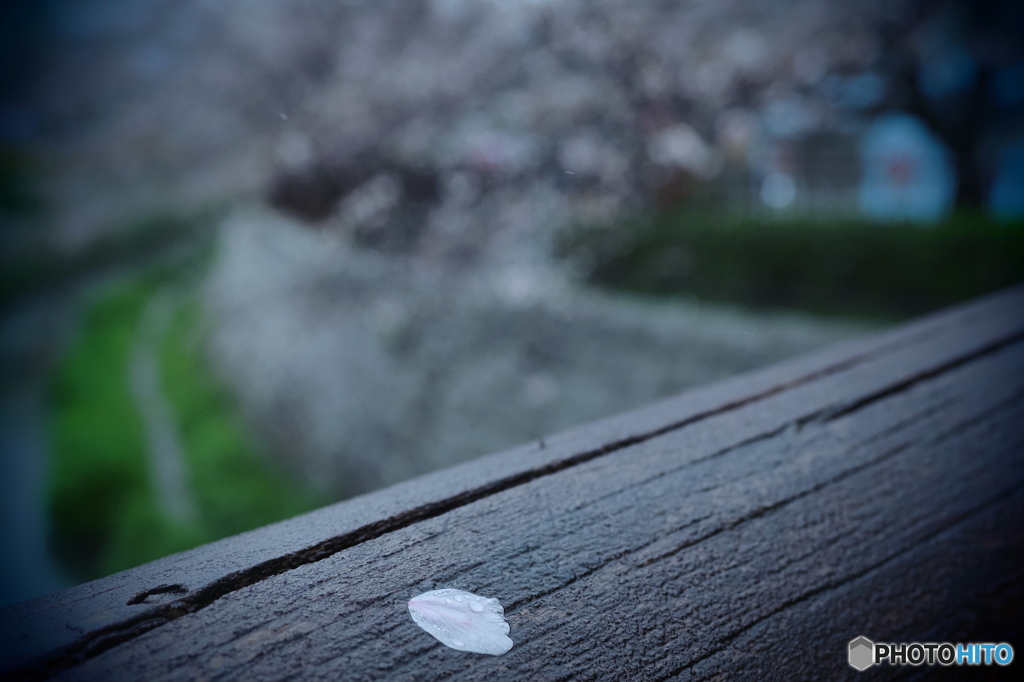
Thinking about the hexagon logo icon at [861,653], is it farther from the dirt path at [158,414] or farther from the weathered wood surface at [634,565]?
the dirt path at [158,414]

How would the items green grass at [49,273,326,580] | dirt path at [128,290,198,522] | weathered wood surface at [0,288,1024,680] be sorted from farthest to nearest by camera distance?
1. dirt path at [128,290,198,522]
2. green grass at [49,273,326,580]
3. weathered wood surface at [0,288,1024,680]

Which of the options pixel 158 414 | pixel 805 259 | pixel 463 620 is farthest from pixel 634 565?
pixel 158 414

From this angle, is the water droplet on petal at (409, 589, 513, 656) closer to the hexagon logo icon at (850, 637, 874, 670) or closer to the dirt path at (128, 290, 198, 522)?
the hexagon logo icon at (850, 637, 874, 670)

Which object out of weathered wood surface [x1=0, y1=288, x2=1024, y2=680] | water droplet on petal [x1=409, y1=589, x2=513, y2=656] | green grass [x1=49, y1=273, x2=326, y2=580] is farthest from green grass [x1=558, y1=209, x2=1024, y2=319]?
water droplet on petal [x1=409, y1=589, x2=513, y2=656]

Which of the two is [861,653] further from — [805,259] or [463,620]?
[805,259]

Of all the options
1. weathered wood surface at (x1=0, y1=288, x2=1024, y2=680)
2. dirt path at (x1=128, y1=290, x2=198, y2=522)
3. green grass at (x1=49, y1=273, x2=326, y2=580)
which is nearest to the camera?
weathered wood surface at (x1=0, y1=288, x2=1024, y2=680)

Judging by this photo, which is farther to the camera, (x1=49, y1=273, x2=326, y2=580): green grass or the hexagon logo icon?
(x1=49, y1=273, x2=326, y2=580): green grass

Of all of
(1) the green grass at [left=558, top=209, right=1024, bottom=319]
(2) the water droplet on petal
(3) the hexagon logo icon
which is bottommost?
(3) the hexagon logo icon

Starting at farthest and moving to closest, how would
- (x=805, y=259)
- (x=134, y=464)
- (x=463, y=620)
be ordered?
(x=134, y=464) < (x=805, y=259) < (x=463, y=620)
